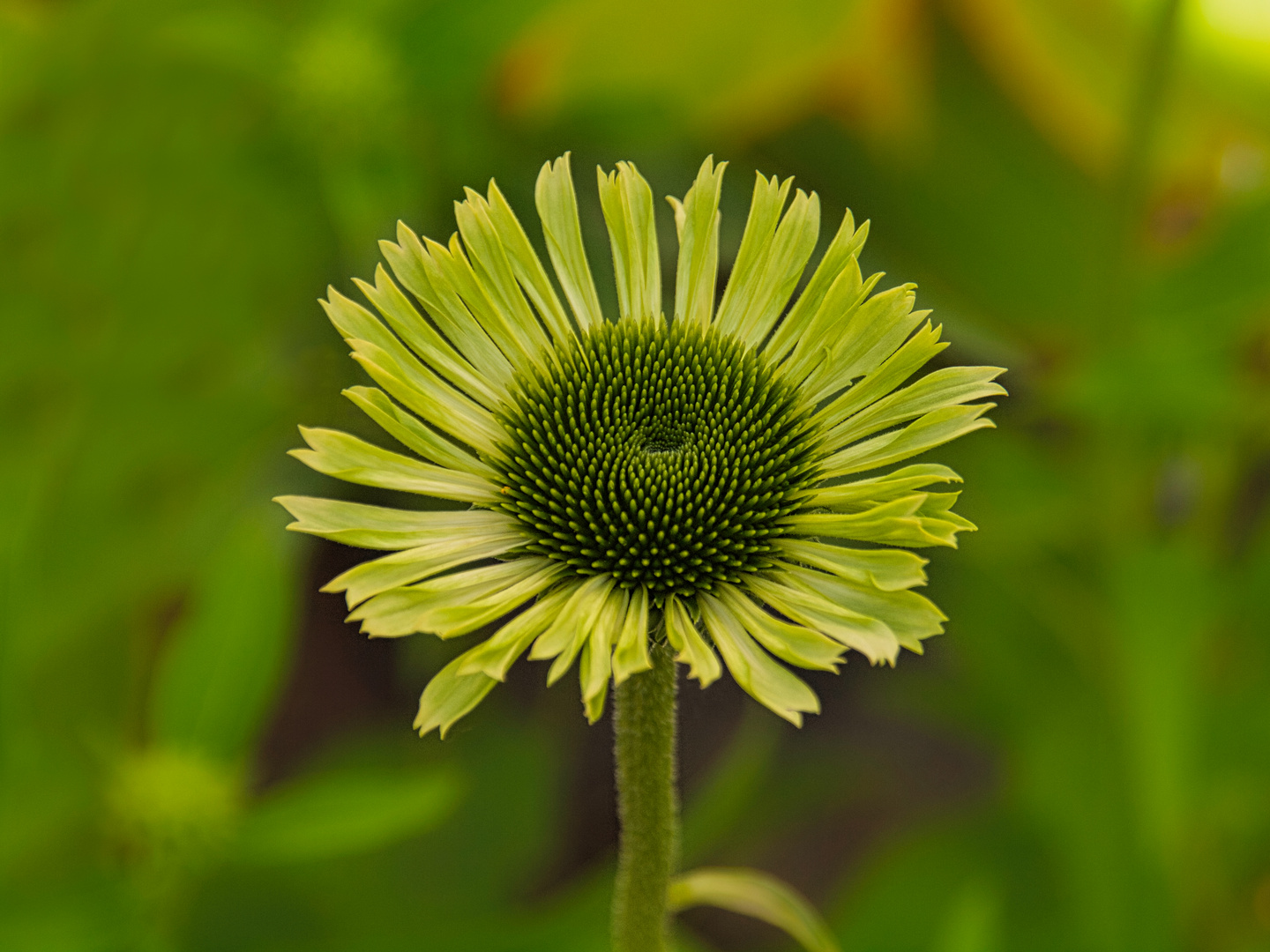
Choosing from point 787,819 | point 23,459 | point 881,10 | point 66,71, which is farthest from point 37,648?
point 881,10

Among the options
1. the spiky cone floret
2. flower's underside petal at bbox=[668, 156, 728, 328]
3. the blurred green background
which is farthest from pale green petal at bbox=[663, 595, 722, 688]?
the blurred green background

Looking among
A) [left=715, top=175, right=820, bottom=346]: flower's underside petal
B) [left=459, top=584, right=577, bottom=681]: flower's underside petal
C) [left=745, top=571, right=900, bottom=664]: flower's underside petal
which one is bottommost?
[left=459, top=584, right=577, bottom=681]: flower's underside petal

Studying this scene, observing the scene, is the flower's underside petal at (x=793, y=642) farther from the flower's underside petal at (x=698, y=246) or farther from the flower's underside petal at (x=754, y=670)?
the flower's underside petal at (x=698, y=246)

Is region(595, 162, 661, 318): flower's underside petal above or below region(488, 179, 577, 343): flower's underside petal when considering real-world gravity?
above

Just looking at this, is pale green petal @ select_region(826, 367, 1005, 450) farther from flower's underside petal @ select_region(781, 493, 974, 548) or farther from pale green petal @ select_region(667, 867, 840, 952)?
pale green petal @ select_region(667, 867, 840, 952)

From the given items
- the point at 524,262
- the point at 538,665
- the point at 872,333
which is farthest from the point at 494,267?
the point at 538,665

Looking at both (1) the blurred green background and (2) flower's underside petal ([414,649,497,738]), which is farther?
(1) the blurred green background

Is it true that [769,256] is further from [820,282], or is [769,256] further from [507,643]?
[507,643]

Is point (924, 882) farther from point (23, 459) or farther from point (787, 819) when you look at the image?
point (23, 459)

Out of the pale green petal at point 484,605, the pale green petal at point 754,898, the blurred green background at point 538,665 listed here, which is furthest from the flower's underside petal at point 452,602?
the blurred green background at point 538,665
